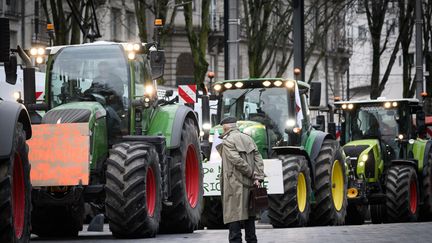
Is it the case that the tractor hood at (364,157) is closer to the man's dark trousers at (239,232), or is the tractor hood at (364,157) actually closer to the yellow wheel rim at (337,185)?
the yellow wheel rim at (337,185)

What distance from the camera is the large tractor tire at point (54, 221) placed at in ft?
62.9

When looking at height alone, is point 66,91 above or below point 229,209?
above

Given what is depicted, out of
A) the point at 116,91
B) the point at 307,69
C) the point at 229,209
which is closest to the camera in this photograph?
the point at 229,209

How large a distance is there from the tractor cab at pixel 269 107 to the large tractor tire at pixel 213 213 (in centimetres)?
122

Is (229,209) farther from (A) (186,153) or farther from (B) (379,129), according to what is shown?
(B) (379,129)

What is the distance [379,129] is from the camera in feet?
93.7

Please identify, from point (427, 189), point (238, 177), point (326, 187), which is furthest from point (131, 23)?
point (238, 177)

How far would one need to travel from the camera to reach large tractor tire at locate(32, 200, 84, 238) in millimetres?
19172

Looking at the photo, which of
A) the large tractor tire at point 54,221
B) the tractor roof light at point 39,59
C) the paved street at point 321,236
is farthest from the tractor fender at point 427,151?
the tractor roof light at point 39,59

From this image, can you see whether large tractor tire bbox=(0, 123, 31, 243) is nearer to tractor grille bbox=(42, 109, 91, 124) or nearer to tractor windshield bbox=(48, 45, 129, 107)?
tractor grille bbox=(42, 109, 91, 124)

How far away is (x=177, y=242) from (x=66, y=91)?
297 centimetres

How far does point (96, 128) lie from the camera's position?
1780cm

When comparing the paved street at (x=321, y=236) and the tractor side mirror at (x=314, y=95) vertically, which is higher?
the tractor side mirror at (x=314, y=95)

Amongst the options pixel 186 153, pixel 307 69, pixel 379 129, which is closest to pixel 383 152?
pixel 379 129
